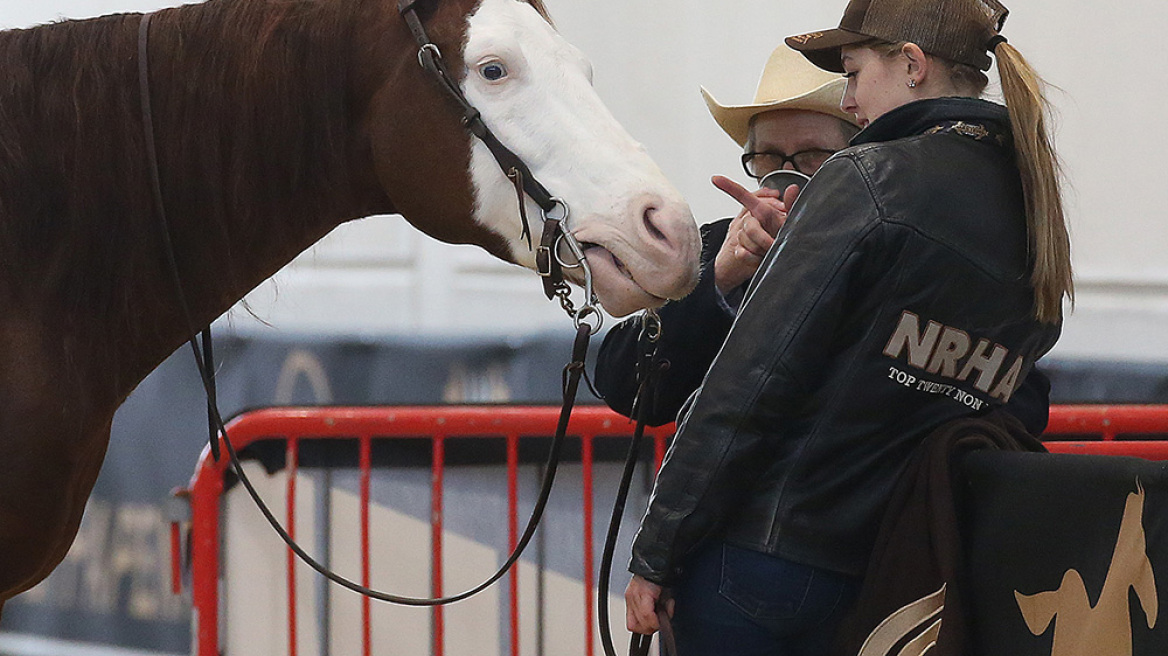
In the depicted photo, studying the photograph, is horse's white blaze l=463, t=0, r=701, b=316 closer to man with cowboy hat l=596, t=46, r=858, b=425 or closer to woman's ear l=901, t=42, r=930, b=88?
man with cowboy hat l=596, t=46, r=858, b=425

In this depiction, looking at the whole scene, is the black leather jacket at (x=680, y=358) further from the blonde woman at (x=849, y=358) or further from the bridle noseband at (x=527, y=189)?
the blonde woman at (x=849, y=358)

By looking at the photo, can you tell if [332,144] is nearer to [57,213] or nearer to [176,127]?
[176,127]

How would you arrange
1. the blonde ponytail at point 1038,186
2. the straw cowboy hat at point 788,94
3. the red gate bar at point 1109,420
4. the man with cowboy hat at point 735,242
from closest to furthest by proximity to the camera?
the blonde ponytail at point 1038,186, the man with cowboy hat at point 735,242, the straw cowboy hat at point 788,94, the red gate bar at point 1109,420

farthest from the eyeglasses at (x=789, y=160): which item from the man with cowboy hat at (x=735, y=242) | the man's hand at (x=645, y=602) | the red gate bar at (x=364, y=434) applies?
the man's hand at (x=645, y=602)

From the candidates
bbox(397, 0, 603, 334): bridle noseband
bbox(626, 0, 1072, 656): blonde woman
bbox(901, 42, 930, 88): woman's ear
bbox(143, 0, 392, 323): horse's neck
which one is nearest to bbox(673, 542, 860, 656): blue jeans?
bbox(626, 0, 1072, 656): blonde woman

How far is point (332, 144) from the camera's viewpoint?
4.25 feet

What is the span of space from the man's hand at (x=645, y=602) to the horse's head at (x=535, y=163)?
0.29m

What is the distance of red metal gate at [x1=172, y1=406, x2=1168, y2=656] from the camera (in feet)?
6.75

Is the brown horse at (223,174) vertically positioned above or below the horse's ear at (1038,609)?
above

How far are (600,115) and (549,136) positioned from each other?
0.21 ft

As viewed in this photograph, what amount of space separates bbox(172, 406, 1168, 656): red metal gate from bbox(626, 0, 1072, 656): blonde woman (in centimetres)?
99

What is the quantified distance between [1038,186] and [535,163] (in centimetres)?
52

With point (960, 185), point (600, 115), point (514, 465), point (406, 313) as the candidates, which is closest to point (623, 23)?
point (406, 313)

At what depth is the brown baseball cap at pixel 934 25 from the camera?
1.15m
